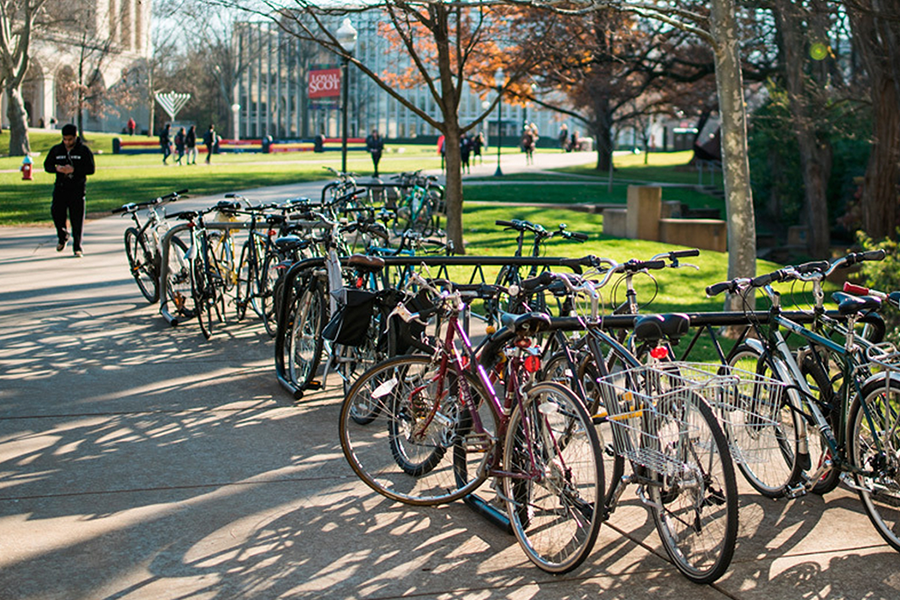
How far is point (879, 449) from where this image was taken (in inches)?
166

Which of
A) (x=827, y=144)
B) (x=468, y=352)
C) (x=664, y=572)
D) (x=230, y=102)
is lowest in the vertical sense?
(x=664, y=572)

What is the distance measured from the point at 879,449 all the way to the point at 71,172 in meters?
11.3

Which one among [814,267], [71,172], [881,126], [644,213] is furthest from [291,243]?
[644,213]

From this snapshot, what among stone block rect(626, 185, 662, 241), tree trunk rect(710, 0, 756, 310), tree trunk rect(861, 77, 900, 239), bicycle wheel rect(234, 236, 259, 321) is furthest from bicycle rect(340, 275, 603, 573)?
stone block rect(626, 185, 662, 241)

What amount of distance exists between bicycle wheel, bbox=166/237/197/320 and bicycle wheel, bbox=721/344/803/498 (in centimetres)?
526

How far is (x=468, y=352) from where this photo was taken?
458 cm

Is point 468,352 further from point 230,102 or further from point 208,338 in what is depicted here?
point 230,102

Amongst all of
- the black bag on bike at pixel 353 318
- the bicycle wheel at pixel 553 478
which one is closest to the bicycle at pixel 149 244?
the black bag on bike at pixel 353 318

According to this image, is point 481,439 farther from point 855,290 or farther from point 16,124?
point 16,124

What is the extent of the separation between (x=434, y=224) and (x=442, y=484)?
12697 mm

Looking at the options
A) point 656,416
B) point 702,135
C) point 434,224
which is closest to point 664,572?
point 656,416

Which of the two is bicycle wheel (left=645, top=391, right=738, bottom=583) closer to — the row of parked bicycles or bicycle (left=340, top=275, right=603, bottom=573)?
the row of parked bicycles

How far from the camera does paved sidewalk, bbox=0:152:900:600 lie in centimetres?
388

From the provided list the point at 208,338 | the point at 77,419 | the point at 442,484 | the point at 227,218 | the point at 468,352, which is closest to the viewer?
the point at 468,352
